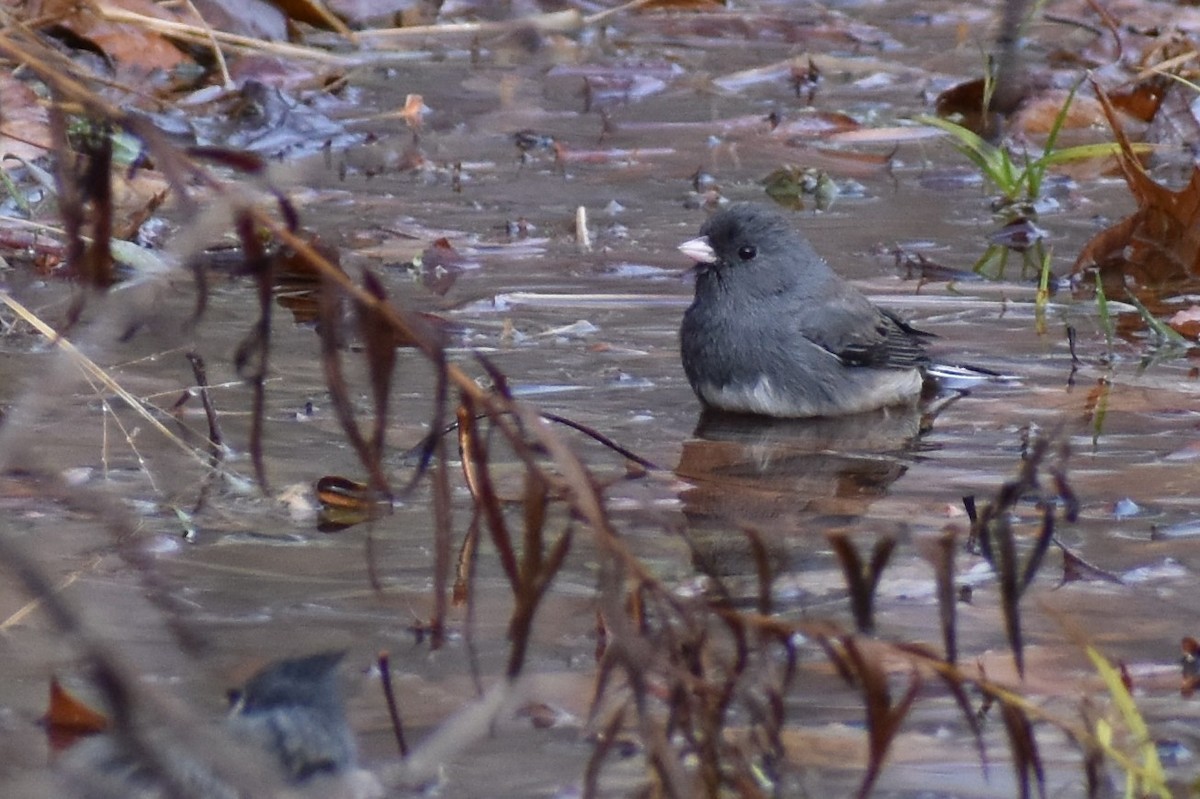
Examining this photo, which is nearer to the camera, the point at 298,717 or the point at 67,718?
the point at 298,717

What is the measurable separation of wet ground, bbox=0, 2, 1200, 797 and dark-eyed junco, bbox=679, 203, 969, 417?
10cm

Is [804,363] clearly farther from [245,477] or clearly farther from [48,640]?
[48,640]

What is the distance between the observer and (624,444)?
4.01 meters

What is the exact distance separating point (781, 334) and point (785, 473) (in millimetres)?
777

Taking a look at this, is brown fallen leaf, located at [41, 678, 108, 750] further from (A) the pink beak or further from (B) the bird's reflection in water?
(A) the pink beak

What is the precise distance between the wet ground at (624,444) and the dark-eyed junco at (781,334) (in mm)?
97

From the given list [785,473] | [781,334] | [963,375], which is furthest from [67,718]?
[963,375]

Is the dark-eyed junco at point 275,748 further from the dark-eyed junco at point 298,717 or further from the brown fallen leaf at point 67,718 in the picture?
the brown fallen leaf at point 67,718

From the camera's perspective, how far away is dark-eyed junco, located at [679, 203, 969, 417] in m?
4.46

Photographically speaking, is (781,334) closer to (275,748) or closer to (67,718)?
(67,718)

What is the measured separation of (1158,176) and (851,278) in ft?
6.17

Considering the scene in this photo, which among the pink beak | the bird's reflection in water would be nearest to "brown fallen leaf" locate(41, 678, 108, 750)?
the bird's reflection in water

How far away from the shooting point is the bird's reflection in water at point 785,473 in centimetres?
342

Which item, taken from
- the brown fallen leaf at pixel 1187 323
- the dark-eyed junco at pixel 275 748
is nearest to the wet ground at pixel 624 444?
the brown fallen leaf at pixel 1187 323
